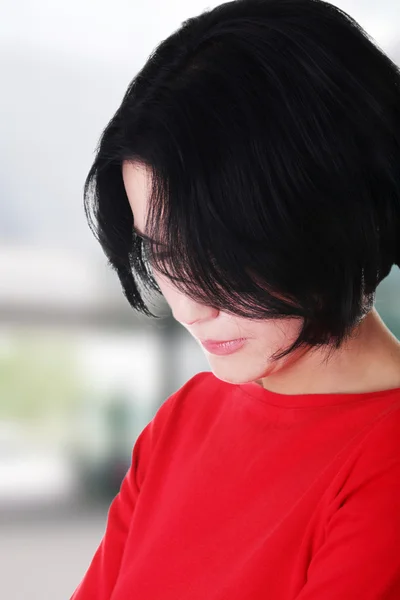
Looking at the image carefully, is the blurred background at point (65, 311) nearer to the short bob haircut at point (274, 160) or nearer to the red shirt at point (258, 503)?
the red shirt at point (258, 503)

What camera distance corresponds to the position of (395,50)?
185cm

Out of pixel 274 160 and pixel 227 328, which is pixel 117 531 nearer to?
pixel 227 328

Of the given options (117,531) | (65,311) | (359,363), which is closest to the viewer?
(359,363)

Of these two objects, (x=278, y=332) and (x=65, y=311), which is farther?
(x=65, y=311)

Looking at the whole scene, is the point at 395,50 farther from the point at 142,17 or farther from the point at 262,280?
the point at 262,280

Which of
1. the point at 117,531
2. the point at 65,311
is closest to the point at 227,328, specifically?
the point at 117,531

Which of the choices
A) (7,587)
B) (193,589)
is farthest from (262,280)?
(7,587)

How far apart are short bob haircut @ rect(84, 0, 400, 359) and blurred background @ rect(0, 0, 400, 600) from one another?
1238 mm

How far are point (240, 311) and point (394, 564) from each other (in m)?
0.22

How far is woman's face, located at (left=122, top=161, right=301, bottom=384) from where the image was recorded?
0.61 metres

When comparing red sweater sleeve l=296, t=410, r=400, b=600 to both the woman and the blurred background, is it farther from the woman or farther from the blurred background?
the blurred background

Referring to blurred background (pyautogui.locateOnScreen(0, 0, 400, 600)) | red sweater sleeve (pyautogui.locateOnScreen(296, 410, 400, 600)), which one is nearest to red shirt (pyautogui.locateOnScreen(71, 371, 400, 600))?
red sweater sleeve (pyautogui.locateOnScreen(296, 410, 400, 600))

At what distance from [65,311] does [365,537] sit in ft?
4.61

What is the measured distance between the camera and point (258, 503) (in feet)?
2.23
